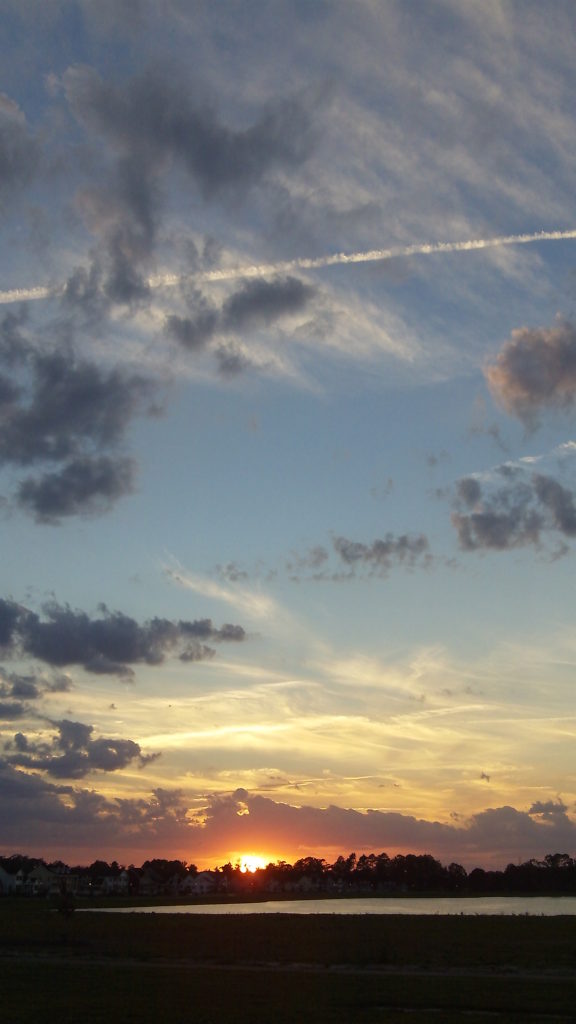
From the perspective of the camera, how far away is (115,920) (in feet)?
277

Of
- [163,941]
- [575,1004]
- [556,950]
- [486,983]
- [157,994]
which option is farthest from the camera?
[163,941]

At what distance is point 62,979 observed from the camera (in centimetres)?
3725

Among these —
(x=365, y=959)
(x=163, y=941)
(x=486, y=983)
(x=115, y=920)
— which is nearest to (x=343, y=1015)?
(x=486, y=983)

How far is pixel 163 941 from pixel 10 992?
28.4 m

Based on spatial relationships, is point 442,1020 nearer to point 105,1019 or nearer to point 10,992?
point 105,1019

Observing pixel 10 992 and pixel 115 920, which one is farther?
pixel 115 920

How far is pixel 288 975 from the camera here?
129ft

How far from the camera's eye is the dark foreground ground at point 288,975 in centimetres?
2761

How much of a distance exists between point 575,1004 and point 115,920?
63176 millimetres

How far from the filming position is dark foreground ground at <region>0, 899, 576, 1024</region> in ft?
90.6

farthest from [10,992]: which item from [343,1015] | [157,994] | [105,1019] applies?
[343,1015]

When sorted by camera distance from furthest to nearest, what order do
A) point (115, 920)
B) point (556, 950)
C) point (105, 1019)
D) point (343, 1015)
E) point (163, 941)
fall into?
point (115, 920), point (163, 941), point (556, 950), point (343, 1015), point (105, 1019)

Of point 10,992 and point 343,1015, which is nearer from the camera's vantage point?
point 343,1015

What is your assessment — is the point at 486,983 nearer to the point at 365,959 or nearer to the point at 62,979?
the point at 365,959
